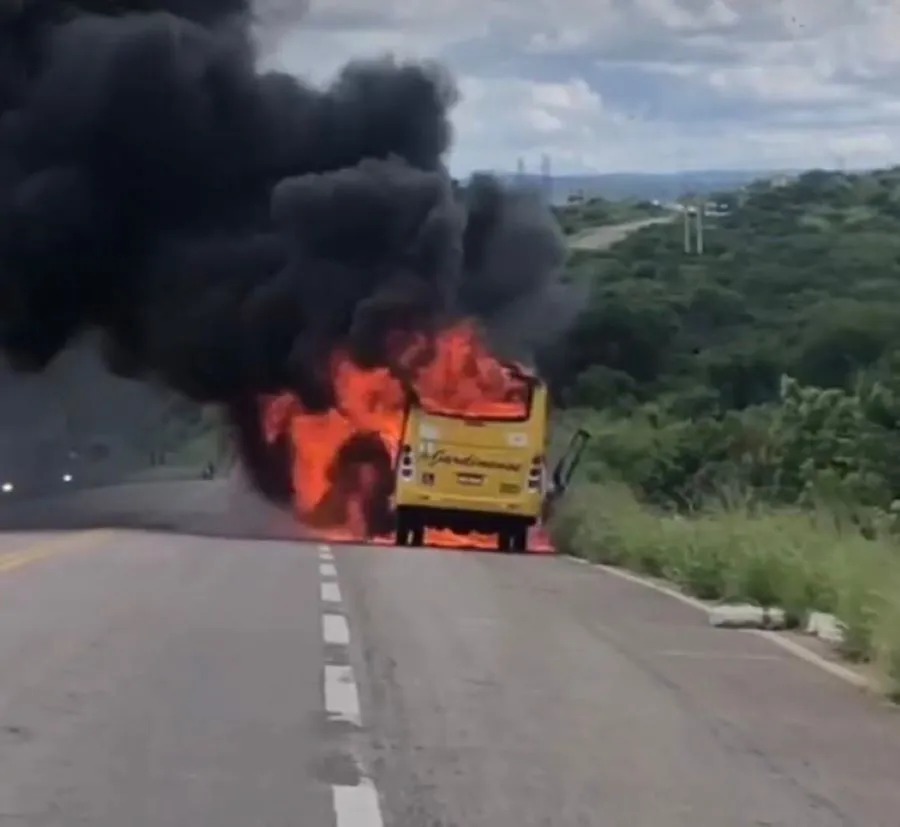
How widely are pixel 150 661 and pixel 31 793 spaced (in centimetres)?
420

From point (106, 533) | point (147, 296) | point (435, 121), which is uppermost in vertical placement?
point (435, 121)

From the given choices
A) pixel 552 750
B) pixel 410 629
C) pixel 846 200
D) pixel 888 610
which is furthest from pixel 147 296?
pixel 846 200

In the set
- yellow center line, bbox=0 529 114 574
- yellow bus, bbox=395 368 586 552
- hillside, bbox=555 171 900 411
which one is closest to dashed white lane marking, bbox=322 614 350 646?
yellow center line, bbox=0 529 114 574

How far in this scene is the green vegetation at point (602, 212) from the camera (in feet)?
414

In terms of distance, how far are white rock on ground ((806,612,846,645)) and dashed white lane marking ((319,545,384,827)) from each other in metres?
3.39

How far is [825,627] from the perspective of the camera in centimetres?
1628

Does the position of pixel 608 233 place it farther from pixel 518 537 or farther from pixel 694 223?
pixel 518 537

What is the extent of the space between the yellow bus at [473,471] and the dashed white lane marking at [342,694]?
60.4 ft

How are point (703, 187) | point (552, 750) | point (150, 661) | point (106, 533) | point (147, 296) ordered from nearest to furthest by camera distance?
1. point (552, 750)
2. point (150, 661)
3. point (106, 533)
4. point (147, 296)
5. point (703, 187)

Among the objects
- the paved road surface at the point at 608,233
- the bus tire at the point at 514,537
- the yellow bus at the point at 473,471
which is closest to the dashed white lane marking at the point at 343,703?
the yellow bus at the point at 473,471

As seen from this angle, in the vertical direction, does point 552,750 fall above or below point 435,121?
below

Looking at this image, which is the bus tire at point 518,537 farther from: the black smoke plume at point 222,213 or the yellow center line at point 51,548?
the black smoke plume at point 222,213

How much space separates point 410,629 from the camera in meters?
15.3

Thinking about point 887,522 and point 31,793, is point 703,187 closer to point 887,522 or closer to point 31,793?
point 887,522
